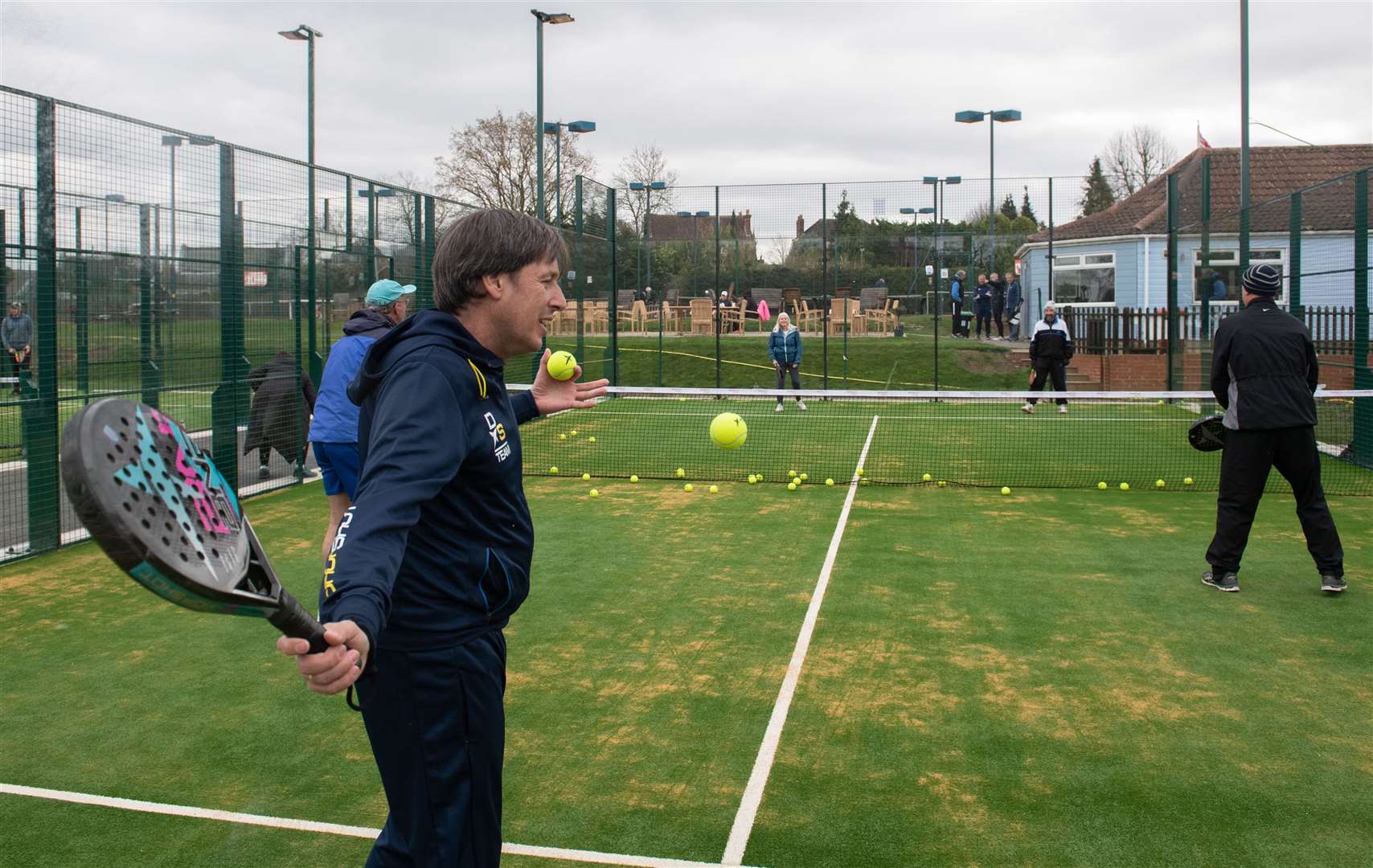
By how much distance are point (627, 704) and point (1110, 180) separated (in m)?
66.3

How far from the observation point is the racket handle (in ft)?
6.44

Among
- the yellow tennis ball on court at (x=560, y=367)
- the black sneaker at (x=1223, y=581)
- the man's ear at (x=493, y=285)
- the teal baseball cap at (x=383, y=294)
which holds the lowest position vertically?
the black sneaker at (x=1223, y=581)

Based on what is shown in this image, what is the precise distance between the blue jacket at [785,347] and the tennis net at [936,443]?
2.87 ft

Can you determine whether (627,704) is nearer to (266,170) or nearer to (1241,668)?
(1241,668)

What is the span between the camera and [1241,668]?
6094 mm

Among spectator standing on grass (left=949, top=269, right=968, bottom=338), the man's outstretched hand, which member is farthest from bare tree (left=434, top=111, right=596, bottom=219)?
the man's outstretched hand

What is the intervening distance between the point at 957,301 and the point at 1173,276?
7.39 m

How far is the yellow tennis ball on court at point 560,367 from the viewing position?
3.97 metres

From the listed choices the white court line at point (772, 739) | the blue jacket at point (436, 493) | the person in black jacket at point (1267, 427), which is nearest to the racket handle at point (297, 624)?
the blue jacket at point (436, 493)

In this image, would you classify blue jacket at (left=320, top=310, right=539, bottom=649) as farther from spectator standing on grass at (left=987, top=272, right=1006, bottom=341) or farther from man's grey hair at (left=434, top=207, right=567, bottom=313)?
spectator standing on grass at (left=987, top=272, right=1006, bottom=341)

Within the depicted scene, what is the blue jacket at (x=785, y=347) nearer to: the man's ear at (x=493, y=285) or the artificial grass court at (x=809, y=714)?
the artificial grass court at (x=809, y=714)

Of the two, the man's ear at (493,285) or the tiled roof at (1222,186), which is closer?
the man's ear at (493,285)

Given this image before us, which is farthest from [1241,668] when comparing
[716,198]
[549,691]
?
[716,198]

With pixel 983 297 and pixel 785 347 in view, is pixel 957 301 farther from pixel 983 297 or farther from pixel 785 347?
pixel 785 347
